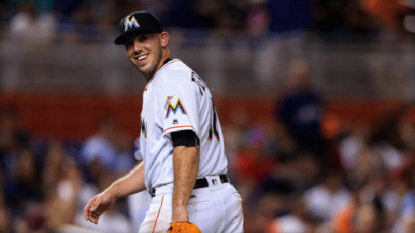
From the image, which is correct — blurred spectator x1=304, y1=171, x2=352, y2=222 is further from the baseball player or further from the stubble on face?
the stubble on face

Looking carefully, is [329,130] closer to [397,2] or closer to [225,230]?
[397,2]

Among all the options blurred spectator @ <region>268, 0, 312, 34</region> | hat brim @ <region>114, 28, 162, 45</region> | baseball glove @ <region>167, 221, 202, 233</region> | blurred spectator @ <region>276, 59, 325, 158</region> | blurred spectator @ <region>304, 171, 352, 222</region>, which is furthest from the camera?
blurred spectator @ <region>268, 0, 312, 34</region>

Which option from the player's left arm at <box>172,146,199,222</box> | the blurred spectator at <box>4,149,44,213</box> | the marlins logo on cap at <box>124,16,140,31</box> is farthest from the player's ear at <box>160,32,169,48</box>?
the blurred spectator at <box>4,149,44,213</box>

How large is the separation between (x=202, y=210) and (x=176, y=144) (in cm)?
48

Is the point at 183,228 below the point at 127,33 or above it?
below

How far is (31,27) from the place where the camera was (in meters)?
12.3

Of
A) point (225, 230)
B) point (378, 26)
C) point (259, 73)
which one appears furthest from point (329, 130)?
point (225, 230)

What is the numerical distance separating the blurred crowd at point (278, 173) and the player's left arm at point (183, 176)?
4417 mm

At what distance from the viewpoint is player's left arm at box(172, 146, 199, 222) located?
13.2ft

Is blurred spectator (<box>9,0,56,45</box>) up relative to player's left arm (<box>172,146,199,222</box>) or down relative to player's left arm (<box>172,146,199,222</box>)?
up

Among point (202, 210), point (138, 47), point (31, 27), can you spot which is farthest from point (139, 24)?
point (31, 27)

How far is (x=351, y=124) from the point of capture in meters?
13.1

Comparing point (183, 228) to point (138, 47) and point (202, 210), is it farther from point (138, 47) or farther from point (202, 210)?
point (138, 47)

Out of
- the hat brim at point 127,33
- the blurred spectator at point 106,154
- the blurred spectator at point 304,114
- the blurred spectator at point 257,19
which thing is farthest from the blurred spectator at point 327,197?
the hat brim at point 127,33
